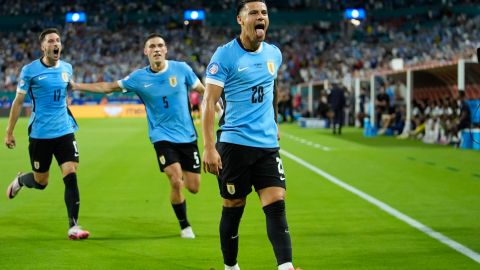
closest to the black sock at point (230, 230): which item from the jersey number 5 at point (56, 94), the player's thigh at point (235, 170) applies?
the player's thigh at point (235, 170)

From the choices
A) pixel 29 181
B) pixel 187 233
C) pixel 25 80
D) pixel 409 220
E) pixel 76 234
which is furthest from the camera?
pixel 29 181

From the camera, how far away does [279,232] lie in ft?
21.2

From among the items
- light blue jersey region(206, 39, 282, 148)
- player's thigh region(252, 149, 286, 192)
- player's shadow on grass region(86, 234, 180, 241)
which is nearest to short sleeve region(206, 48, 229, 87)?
light blue jersey region(206, 39, 282, 148)

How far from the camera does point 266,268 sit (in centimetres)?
774

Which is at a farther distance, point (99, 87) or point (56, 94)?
point (56, 94)

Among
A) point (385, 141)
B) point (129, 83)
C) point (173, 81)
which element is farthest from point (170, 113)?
point (385, 141)

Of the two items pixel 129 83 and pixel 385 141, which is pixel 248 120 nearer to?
pixel 129 83

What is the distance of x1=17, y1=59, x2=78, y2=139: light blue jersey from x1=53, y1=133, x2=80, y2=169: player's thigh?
7cm

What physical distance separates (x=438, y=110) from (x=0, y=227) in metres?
19.5

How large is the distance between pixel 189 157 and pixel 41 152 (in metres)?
1.79

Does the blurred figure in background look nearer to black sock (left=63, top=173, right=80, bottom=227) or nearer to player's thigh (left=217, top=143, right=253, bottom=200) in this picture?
black sock (left=63, top=173, right=80, bottom=227)

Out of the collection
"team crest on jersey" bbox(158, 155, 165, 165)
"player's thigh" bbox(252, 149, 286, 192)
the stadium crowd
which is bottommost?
"team crest on jersey" bbox(158, 155, 165, 165)

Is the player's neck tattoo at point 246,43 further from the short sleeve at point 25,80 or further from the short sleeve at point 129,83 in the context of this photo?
the short sleeve at point 25,80

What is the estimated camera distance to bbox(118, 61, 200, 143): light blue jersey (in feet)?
32.1
